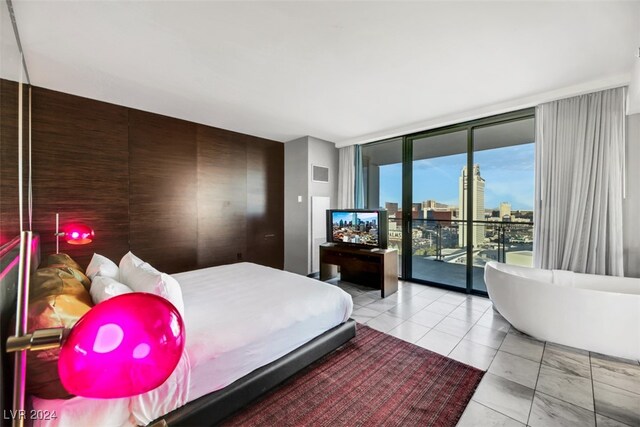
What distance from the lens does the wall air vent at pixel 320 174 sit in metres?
4.86

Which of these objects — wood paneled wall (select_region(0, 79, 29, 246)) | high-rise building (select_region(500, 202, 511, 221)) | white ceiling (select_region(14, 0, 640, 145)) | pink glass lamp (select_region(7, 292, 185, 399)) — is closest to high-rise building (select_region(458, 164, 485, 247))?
high-rise building (select_region(500, 202, 511, 221))

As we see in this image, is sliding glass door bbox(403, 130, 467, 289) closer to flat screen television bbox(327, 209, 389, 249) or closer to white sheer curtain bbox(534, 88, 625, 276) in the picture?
flat screen television bbox(327, 209, 389, 249)

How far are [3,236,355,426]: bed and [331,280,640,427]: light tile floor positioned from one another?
917mm

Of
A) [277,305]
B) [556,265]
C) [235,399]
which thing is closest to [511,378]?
[556,265]

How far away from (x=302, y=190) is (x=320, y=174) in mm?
494

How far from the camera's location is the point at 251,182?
464cm

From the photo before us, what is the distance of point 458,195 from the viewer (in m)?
4.18

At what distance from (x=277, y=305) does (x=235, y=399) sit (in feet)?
2.12

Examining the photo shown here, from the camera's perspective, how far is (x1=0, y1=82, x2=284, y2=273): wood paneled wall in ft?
9.28

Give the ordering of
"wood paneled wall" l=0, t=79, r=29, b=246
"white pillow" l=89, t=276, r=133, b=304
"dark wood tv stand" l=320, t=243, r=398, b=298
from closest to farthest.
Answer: "wood paneled wall" l=0, t=79, r=29, b=246, "white pillow" l=89, t=276, r=133, b=304, "dark wood tv stand" l=320, t=243, r=398, b=298

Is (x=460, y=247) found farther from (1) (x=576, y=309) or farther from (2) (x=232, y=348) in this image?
(2) (x=232, y=348)

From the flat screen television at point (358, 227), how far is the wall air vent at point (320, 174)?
0.74m

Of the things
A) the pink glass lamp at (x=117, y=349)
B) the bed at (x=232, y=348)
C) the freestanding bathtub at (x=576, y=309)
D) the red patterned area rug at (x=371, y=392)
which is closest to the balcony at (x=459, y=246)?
the freestanding bathtub at (x=576, y=309)

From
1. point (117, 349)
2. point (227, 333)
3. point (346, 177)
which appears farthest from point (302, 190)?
point (117, 349)
